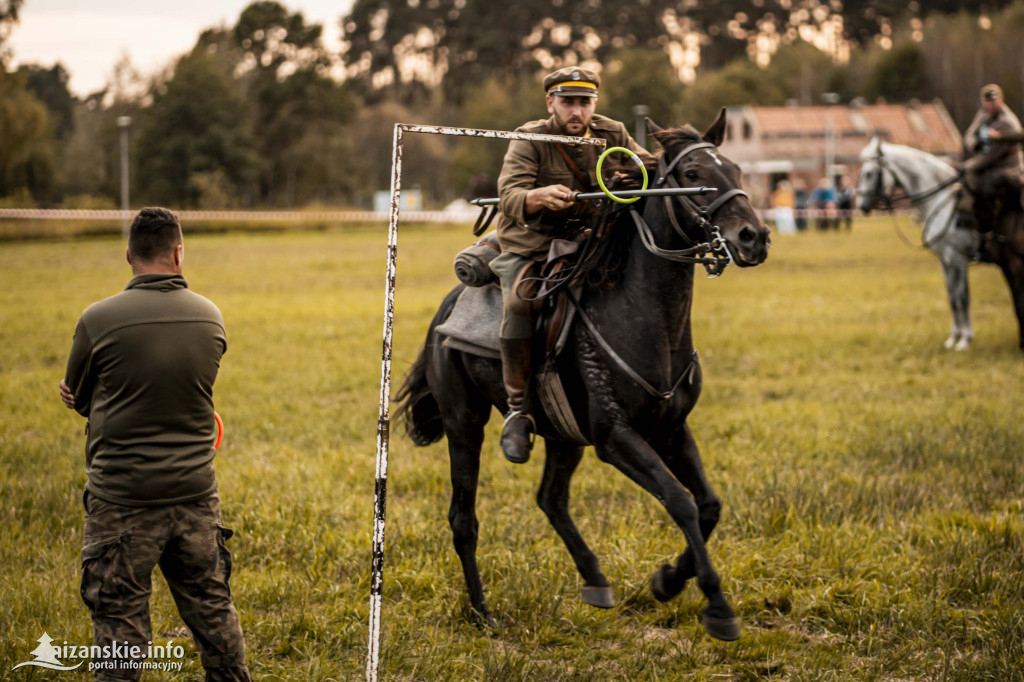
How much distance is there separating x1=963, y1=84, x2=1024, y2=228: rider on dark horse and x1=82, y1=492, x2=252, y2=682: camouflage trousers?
1218 centimetres

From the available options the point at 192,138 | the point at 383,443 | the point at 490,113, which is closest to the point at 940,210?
the point at 383,443

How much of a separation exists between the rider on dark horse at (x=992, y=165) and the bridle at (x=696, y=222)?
32.2ft

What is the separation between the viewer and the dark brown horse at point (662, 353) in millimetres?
4668

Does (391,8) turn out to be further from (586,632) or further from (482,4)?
(586,632)

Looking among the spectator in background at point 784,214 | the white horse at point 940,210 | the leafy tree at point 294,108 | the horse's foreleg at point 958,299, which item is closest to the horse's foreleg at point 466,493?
the white horse at point 940,210

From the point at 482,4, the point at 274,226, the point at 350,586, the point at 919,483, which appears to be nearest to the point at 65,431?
the point at 350,586

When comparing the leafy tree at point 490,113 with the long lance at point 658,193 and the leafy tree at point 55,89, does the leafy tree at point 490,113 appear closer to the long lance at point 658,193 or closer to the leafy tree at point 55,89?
the leafy tree at point 55,89

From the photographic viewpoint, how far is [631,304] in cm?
514

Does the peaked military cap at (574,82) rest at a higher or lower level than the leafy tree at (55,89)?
lower

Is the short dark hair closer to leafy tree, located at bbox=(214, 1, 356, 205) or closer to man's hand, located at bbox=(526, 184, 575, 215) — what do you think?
man's hand, located at bbox=(526, 184, 575, 215)

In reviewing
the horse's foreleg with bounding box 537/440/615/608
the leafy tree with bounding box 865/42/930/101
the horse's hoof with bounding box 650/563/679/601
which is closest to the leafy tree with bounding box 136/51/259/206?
the leafy tree with bounding box 865/42/930/101

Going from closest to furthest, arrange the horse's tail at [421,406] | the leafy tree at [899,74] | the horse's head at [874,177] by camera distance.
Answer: the horse's tail at [421,406]
the horse's head at [874,177]
the leafy tree at [899,74]

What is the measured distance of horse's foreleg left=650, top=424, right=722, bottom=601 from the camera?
5.05 meters

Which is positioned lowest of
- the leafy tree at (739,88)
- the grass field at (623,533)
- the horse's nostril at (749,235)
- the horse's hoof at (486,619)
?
the horse's hoof at (486,619)
